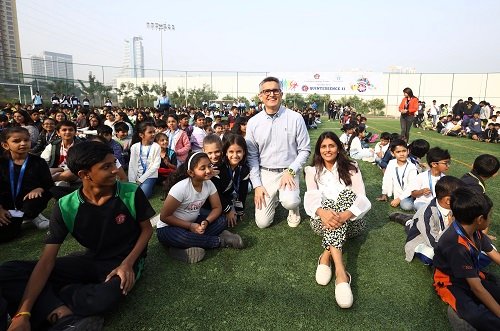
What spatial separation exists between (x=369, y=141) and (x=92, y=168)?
10.5 m

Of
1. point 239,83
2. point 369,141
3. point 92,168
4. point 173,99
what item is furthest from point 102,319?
point 239,83

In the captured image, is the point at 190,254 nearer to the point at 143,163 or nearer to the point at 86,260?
the point at 86,260

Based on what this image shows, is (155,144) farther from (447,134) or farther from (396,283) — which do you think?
(447,134)

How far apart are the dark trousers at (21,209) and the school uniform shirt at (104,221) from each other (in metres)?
1.54

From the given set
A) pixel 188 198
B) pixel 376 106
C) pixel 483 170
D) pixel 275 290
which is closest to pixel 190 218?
pixel 188 198

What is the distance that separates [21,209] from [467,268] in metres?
4.11

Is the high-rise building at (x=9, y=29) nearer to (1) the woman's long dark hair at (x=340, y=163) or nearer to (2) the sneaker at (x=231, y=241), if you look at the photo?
(2) the sneaker at (x=231, y=241)

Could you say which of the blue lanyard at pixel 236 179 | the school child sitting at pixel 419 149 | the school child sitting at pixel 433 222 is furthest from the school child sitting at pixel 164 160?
the school child sitting at pixel 419 149

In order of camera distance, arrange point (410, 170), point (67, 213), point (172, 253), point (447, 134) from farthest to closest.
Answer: point (447, 134), point (410, 170), point (172, 253), point (67, 213)

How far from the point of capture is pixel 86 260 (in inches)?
88.1

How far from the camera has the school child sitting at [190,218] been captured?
2.83m

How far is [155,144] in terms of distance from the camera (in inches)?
189

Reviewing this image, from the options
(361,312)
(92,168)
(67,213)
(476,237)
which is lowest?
(361,312)

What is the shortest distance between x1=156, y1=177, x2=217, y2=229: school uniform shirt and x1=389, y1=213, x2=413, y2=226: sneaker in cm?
221
